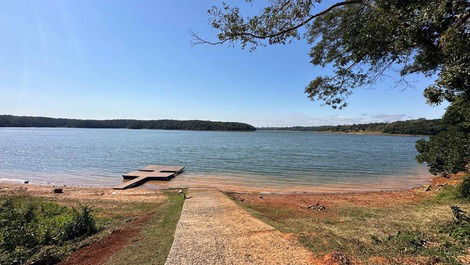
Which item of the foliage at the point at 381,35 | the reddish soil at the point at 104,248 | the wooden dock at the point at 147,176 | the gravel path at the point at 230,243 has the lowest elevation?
the wooden dock at the point at 147,176

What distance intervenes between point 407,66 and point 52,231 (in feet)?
33.2

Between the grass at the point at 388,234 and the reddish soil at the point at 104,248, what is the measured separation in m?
3.97

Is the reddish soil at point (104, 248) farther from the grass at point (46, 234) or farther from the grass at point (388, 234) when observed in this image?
the grass at point (388, 234)

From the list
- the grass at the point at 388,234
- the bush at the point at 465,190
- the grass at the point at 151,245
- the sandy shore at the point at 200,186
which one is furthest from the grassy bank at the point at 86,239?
the bush at the point at 465,190

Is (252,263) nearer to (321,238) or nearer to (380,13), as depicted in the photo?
(321,238)

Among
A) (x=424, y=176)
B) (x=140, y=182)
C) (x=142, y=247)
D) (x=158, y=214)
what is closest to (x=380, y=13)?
(x=142, y=247)

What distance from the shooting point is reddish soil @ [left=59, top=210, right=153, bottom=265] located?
17.8 feet

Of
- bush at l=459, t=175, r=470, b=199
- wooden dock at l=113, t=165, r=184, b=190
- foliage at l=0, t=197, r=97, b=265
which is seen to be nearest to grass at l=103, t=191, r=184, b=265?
foliage at l=0, t=197, r=97, b=265

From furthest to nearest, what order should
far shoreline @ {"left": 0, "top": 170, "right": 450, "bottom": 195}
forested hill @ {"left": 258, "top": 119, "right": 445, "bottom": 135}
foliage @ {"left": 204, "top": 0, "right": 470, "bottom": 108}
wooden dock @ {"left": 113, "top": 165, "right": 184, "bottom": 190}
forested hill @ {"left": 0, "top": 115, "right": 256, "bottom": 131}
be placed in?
forested hill @ {"left": 0, "top": 115, "right": 256, "bottom": 131} → forested hill @ {"left": 258, "top": 119, "right": 445, "bottom": 135} → wooden dock @ {"left": 113, "top": 165, "right": 184, "bottom": 190} → far shoreline @ {"left": 0, "top": 170, "right": 450, "bottom": 195} → foliage @ {"left": 204, "top": 0, "right": 470, "bottom": 108}

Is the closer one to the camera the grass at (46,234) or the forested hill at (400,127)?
the grass at (46,234)

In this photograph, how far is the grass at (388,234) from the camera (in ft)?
16.5

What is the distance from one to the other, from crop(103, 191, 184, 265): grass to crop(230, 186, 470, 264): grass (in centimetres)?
297

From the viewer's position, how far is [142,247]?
5.97 m

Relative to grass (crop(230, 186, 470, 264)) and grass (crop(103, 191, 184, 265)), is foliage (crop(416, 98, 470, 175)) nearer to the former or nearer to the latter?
grass (crop(230, 186, 470, 264))
